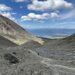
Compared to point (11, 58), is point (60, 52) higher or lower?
higher

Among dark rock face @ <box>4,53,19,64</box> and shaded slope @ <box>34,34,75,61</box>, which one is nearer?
dark rock face @ <box>4,53,19,64</box>

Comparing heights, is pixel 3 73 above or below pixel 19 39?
below

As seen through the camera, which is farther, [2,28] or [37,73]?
[2,28]

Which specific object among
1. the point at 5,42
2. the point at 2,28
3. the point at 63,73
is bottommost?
the point at 63,73

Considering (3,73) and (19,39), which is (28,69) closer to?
(3,73)

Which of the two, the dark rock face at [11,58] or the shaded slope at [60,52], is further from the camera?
the shaded slope at [60,52]

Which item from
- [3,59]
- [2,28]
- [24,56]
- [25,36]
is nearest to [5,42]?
[2,28]

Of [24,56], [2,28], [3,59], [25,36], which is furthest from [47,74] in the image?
[25,36]

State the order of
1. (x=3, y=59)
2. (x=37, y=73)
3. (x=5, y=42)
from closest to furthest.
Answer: (x=37, y=73) < (x=3, y=59) < (x=5, y=42)

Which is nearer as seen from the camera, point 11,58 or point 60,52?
point 11,58

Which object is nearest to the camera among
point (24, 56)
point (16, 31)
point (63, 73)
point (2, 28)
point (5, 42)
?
point (63, 73)
